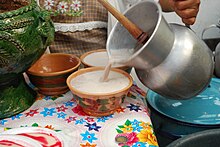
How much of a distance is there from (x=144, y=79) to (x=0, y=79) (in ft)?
1.23

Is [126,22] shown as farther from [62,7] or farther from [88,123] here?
[62,7]

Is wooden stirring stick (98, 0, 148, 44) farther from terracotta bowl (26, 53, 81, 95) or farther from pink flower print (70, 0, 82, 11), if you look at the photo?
pink flower print (70, 0, 82, 11)

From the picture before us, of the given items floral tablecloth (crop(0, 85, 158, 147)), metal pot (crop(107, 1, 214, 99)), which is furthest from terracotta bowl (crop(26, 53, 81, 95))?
metal pot (crop(107, 1, 214, 99))

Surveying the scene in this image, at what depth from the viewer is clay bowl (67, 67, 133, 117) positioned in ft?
2.53

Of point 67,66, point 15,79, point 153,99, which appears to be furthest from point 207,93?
point 15,79

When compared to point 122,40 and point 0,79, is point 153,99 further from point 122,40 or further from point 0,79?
point 0,79

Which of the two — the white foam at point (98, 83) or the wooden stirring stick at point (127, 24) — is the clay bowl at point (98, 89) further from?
the wooden stirring stick at point (127, 24)

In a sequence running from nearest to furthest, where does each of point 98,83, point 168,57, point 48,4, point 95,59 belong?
1. point 168,57
2. point 98,83
3. point 95,59
4. point 48,4

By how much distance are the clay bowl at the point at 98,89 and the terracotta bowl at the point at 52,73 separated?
5 cm

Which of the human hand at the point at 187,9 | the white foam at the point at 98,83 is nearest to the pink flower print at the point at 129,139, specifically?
the white foam at the point at 98,83

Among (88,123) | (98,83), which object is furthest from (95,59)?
(88,123)

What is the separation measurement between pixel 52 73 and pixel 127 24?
272 millimetres

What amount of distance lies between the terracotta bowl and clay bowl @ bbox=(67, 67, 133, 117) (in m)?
0.05

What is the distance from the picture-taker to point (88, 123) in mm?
792
